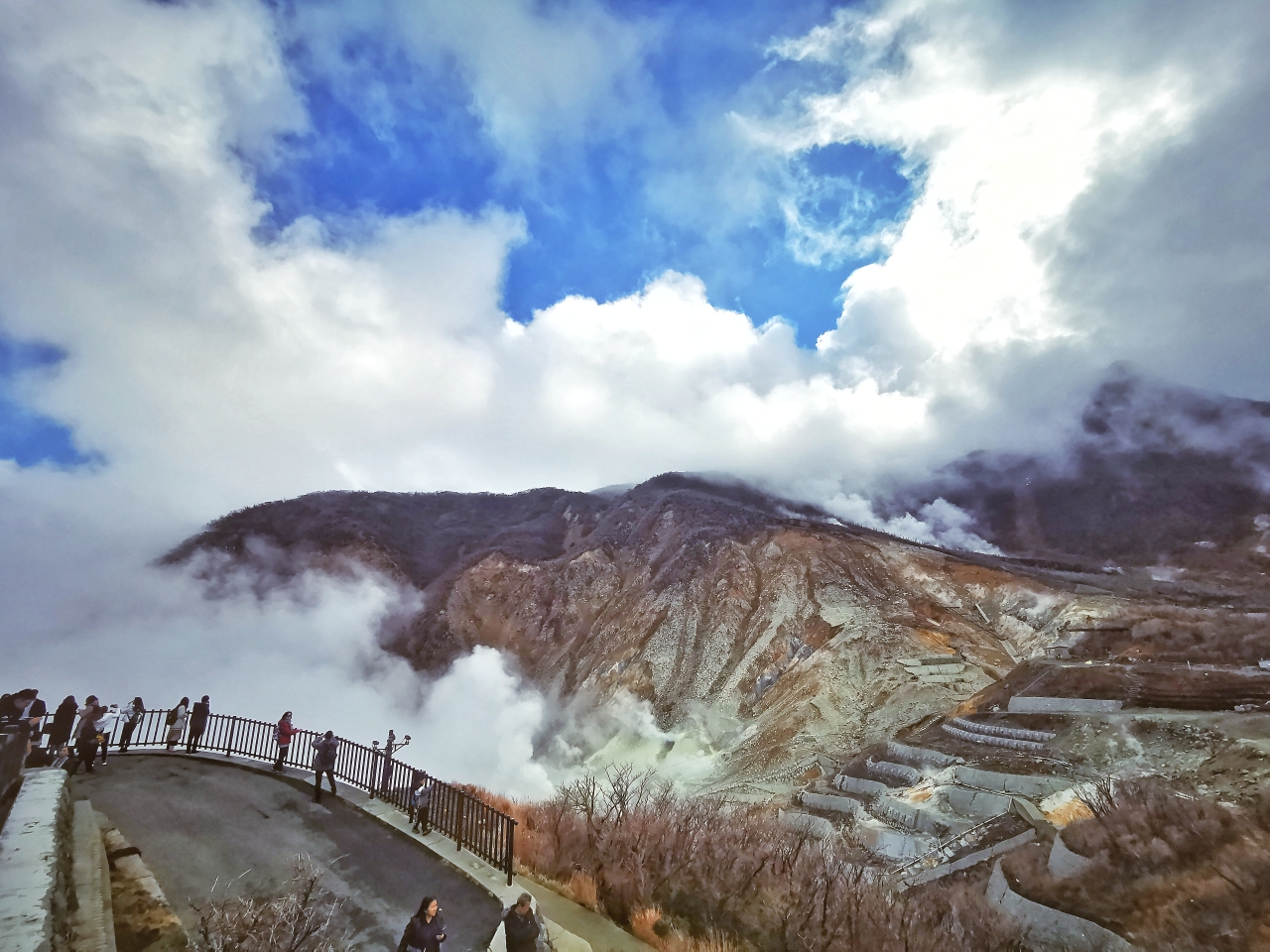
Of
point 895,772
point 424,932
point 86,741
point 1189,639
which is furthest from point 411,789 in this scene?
point 1189,639

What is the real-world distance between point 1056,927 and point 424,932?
1244 centimetres

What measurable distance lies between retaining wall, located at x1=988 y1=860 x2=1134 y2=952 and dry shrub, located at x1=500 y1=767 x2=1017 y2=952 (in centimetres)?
76

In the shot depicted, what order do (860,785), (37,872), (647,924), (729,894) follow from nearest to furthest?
1. (37,872)
2. (647,924)
3. (729,894)
4. (860,785)

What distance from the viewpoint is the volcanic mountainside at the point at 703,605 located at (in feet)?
128

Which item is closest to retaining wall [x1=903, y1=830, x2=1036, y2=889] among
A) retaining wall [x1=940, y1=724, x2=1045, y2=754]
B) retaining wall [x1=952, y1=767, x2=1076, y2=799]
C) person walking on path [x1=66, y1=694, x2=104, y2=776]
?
retaining wall [x1=952, y1=767, x2=1076, y2=799]

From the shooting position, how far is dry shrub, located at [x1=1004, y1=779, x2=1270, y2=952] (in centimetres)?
1049

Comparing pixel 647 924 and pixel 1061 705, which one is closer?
pixel 647 924

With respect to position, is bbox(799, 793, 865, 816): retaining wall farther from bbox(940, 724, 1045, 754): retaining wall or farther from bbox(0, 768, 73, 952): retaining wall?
bbox(0, 768, 73, 952): retaining wall

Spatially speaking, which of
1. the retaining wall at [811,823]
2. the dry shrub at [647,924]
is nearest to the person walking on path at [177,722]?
the dry shrub at [647,924]

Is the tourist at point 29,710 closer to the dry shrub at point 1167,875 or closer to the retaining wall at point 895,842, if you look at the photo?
the dry shrub at point 1167,875

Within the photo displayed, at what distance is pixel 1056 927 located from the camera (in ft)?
41.5

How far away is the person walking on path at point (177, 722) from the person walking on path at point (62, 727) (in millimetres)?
1957

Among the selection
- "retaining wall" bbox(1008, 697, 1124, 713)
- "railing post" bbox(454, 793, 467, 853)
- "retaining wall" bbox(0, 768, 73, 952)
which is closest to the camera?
"retaining wall" bbox(0, 768, 73, 952)

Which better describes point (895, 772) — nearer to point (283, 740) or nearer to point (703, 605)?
point (283, 740)
